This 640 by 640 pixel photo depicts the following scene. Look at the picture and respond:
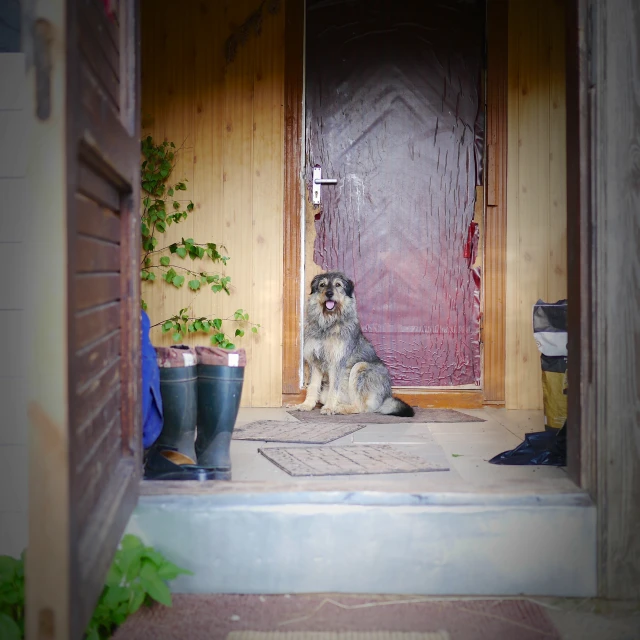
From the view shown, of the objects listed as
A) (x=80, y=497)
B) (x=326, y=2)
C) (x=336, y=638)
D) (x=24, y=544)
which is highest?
(x=326, y=2)

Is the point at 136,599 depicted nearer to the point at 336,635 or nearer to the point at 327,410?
the point at 336,635

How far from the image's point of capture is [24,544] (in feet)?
5.97

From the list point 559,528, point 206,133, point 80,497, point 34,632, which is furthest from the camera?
point 206,133

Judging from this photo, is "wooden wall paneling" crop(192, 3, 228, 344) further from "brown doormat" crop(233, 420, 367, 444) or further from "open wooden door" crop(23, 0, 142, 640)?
"open wooden door" crop(23, 0, 142, 640)

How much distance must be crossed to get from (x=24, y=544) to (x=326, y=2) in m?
3.29

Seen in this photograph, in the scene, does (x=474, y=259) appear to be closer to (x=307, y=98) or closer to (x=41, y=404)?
(x=307, y=98)

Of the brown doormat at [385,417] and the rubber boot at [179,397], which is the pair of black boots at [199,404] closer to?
the rubber boot at [179,397]

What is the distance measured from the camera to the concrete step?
1.75 m

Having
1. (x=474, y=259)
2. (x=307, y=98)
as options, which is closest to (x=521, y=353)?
(x=474, y=259)

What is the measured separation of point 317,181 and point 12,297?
96.2 inches

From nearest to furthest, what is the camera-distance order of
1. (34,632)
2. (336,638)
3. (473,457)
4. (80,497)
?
1. (34,632)
2. (80,497)
3. (336,638)
4. (473,457)

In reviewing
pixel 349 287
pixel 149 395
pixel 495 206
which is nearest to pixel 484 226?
Result: pixel 495 206

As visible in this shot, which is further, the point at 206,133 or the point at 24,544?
the point at 206,133

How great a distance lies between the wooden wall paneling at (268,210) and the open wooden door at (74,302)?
212 cm
